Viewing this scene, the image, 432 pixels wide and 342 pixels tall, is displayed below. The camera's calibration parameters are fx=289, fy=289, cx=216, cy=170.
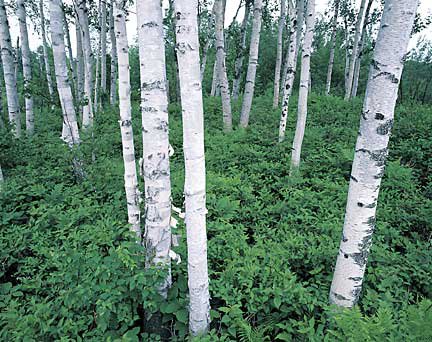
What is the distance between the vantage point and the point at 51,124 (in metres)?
9.88

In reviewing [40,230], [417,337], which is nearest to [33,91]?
[40,230]

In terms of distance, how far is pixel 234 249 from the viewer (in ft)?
11.6

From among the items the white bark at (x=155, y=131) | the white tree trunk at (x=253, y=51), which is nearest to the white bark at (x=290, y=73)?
the white tree trunk at (x=253, y=51)

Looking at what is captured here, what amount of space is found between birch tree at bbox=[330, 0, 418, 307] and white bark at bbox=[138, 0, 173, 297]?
1.64m

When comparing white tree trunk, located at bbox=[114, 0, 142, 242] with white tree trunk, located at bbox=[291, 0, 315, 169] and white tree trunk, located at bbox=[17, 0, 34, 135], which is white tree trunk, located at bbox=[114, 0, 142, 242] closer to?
white tree trunk, located at bbox=[291, 0, 315, 169]

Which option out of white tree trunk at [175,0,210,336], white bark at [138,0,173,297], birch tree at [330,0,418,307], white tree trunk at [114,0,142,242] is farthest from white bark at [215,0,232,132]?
white tree trunk at [175,0,210,336]

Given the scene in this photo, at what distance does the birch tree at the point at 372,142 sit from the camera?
6.91ft

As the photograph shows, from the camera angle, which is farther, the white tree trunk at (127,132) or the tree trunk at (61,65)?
the tree trunk at (61,65)

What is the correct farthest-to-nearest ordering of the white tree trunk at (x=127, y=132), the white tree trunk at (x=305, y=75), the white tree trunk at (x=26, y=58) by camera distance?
the white tree trunk at (x=26, y=58), the white tree trunk at (x=305, y=75), the white tree trunk at (x=127, y=132)

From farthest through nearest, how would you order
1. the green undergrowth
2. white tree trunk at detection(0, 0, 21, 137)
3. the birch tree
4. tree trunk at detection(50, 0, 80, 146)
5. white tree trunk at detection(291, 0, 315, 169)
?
white tree trunk at detection(0, 0, 21, 137) → white tree trunk at detection(291, 0, 315, 169) → tree trunk at detection(50, 0, 80, 146) → the green undergrowth → the birch tree

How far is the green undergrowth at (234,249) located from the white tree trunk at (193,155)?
0.24 meters

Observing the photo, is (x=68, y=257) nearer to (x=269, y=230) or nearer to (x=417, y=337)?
(x=269, y=230)

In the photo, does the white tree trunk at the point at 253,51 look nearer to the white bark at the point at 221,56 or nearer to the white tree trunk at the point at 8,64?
the white bark at the point at 221,56

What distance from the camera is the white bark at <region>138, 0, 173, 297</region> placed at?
2.37m
